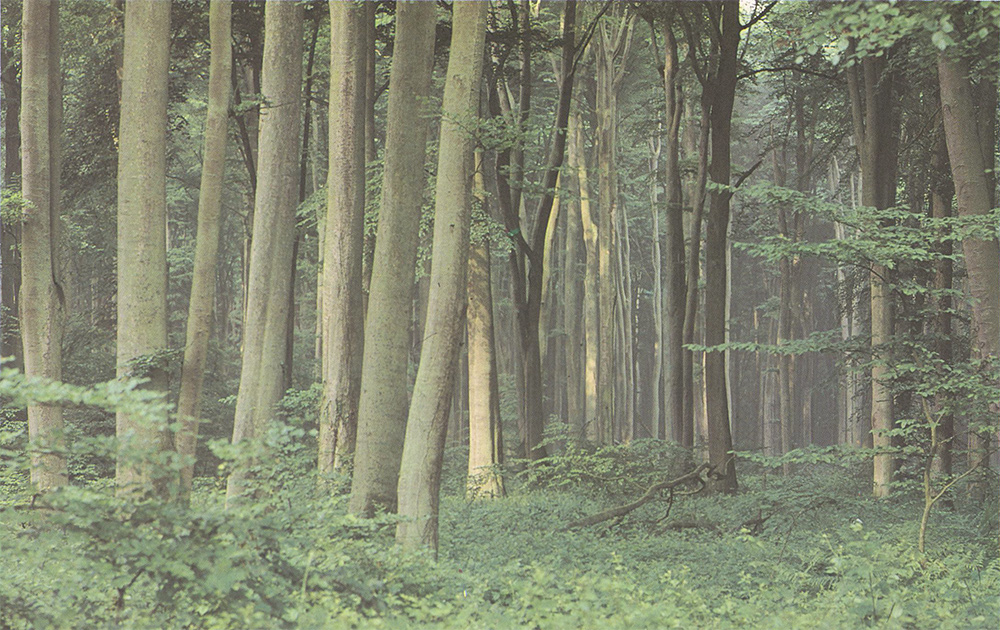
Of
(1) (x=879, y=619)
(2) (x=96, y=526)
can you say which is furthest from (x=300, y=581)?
(1) (x=879, y=619)

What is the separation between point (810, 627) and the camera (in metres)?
6.23

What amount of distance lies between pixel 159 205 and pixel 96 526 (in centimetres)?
520

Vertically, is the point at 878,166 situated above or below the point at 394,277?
above

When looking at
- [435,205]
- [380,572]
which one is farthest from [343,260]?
[380,572]

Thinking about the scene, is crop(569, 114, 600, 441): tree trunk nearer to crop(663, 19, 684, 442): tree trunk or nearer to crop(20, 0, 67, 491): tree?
crop(663, 19, 684, 442): tree trunk

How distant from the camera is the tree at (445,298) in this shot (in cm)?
874

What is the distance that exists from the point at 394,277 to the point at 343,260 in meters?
2.58

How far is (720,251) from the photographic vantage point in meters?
16.2

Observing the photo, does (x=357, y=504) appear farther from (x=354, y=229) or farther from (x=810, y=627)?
(x=810, y=627)

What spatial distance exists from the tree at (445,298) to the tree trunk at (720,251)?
7.71m

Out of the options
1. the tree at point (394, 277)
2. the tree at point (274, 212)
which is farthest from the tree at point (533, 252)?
the tree at point (394, 277)

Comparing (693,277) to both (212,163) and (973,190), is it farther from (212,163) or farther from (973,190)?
(212,163)

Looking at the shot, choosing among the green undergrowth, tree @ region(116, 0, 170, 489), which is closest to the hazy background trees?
tree @ region(116, 0, 170, 489)

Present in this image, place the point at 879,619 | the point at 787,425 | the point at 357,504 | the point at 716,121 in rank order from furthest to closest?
the point at 787,425 < the point at 716,121 < the point at 357,504 < the point at 879,619
